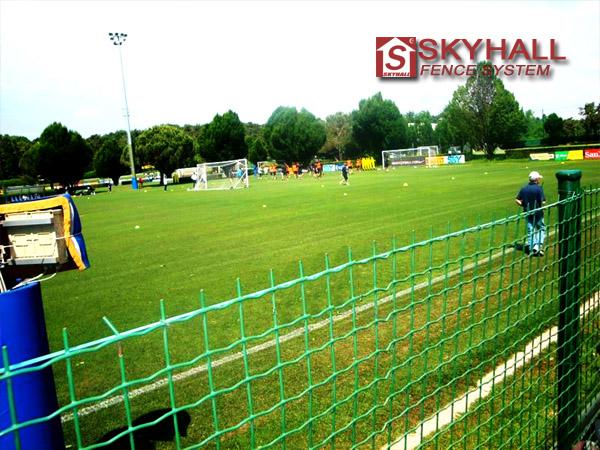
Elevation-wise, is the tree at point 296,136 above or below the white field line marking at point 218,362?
above

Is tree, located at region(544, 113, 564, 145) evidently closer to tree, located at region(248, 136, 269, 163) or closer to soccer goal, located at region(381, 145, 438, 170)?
soccer goal, located at region(381, 145, 438, 170)

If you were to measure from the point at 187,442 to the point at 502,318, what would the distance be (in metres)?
4.15

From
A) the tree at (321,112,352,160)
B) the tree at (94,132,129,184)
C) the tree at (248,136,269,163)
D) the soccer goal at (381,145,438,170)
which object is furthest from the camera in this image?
the tree at (248,136,269,163)

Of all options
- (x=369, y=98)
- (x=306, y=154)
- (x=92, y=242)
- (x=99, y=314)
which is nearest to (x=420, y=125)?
(x=369, y=98)

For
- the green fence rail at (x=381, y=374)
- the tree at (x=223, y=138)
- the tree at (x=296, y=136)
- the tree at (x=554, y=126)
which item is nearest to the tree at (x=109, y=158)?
the tree at (x=223, y=138)

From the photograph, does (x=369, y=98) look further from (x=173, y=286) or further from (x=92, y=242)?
(x=173, y=286)

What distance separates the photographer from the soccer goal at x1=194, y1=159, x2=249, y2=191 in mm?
41000

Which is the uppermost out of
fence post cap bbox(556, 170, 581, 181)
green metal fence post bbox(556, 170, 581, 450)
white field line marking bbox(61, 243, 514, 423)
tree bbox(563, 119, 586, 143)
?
tree bbox(563, 119, 586, 143)

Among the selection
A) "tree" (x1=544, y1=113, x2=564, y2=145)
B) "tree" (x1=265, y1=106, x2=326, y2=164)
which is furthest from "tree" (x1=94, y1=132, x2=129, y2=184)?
"tree" (x1=544, y1=113, x2=564, y2=145)

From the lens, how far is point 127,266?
35.4ft

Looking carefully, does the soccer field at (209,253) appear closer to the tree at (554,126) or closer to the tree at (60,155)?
the tree at (60,155)

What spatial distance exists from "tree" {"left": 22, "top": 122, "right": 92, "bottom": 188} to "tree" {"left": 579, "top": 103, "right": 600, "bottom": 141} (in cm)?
6498

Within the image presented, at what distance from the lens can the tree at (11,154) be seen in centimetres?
7462

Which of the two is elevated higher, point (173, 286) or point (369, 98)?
point (369, 98)
